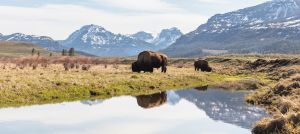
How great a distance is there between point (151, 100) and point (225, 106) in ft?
25.1

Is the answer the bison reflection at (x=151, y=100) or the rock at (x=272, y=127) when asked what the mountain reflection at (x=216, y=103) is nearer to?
the bison reflection at (x=151, y=100)

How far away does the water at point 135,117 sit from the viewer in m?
29.7

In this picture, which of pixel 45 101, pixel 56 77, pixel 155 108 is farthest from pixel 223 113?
pixel 56 77

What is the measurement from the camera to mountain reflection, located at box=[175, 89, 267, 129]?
117ft

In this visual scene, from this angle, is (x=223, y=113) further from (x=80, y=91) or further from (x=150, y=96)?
Answer: (x=80, y=91)

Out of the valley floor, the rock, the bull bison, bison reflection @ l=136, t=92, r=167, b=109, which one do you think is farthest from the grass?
the bull bison

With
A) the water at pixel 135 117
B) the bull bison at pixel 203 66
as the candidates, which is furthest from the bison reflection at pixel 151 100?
the bull bison at pixel 203 66

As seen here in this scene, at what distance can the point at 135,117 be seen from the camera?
3556 cm

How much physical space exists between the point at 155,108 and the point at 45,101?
33.4 ft

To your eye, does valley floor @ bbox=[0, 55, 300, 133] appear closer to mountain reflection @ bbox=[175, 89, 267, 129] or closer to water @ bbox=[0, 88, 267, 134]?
mountain reflection @ bbox=[175, 89, 267, 129]

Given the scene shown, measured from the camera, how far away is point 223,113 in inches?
1585

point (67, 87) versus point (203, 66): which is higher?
point (67, 87)

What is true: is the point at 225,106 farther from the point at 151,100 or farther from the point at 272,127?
the point at 272,127

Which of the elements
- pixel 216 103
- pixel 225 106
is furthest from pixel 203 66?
pixel 225 106
